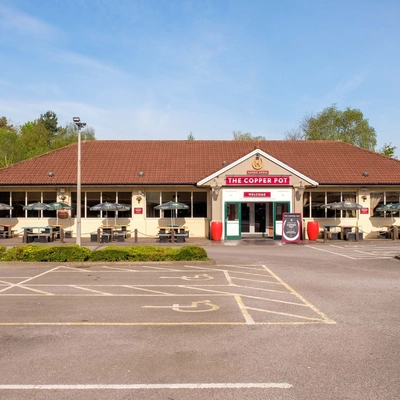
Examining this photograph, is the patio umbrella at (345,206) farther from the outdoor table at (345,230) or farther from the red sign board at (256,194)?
the red sign board at (256,194)

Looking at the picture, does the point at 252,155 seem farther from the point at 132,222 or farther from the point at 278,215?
the point at 132,222

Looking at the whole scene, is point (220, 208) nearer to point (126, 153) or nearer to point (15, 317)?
point (126, 153)

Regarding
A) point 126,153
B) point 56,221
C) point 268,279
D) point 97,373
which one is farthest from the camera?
point 126,153

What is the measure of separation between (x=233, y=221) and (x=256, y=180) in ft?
8.56

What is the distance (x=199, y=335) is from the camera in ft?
22.0

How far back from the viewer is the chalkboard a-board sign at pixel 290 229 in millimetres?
22109

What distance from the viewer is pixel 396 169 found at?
87.8 feet

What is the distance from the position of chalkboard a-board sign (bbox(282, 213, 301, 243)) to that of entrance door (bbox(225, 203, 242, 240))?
267 centimetres

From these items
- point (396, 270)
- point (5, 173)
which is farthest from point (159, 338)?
point (5, 173)

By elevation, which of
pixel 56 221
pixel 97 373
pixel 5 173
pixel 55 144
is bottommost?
pixel 97 373

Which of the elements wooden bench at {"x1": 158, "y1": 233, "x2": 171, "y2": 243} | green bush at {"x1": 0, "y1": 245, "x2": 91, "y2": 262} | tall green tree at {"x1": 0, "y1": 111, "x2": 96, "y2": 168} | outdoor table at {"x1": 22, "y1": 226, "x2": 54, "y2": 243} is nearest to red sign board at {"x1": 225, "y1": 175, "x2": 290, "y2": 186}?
wooden bench at {"x1": 158, "y1": 233, "x2": 171, "y2": 243}

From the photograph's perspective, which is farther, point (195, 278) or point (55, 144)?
point (55, 144)

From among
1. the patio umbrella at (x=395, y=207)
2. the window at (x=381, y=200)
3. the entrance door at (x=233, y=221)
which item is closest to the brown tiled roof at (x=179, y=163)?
the window at (x=381, y=200)

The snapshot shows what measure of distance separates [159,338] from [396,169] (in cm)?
2434
